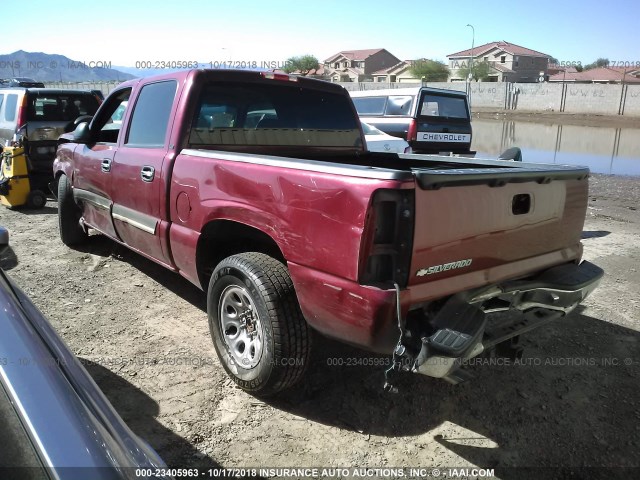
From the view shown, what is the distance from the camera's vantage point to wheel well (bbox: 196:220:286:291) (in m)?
3.20

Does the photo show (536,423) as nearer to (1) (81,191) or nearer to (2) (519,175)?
(2) (519,175)

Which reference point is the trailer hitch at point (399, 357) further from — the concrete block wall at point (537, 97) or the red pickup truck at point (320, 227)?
the concrete block wall at point (537, 97)

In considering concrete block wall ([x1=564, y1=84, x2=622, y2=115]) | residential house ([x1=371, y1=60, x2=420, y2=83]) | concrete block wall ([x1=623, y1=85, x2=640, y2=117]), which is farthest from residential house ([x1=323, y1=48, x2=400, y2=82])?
concrete block wall ([x1=623, y1=85, x2=640, y2=117])

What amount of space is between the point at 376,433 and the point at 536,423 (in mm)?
959

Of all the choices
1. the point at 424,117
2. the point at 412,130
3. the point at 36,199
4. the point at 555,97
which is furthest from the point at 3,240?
the point at 555,97

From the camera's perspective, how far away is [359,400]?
311 centimetres

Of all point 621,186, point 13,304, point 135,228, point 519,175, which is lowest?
point 621,186

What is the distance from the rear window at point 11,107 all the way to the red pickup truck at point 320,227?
5.48 metres

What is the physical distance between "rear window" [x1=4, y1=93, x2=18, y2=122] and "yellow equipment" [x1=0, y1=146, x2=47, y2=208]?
113 centimetres

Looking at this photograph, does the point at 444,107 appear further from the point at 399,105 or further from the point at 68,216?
the point at 68,216

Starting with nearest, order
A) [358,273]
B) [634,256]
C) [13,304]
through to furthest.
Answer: [13,304] < [358,273] < [634,256]

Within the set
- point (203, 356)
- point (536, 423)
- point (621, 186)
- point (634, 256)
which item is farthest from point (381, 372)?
point (621, 186)

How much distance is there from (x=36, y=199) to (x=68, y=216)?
9.22 ft

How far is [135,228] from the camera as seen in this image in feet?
13.7
